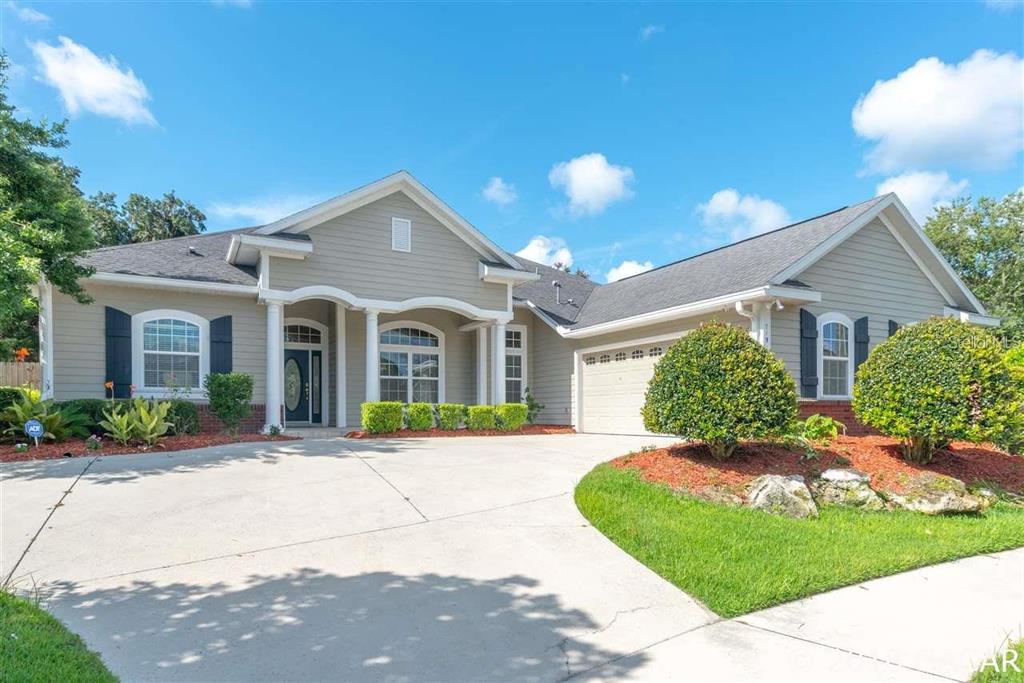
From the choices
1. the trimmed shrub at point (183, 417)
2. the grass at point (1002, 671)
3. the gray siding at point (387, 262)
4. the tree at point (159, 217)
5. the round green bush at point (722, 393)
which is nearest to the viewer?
the grass at point (1002, 671)

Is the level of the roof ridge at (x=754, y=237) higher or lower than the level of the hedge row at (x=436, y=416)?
higher

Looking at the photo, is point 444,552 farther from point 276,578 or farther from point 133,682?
point 133,682

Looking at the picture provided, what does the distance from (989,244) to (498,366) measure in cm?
2539

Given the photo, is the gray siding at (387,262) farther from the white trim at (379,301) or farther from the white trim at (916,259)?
the white trim at (916,259)

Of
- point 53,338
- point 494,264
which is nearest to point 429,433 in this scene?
point 494,264

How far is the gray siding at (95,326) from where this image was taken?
38.2ft

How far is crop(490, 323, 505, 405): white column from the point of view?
1516 centimetres

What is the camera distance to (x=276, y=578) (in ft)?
14.2

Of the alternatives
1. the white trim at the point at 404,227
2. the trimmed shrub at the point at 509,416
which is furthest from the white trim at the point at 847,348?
the white trim at the point at 404,227

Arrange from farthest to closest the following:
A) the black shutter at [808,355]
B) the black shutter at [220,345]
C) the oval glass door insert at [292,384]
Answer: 1. the oval glass door insert at [292,384]
2. the black shutter at [220,345]
3. the black shutter at [808,355]

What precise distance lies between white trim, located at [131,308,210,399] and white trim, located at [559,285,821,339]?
370 inches

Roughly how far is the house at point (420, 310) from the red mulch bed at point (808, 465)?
10.7ft

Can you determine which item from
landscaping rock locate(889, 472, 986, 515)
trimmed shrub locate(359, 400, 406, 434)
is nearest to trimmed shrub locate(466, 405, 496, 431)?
trimmed shrub locate(359, 400, 406, 434)

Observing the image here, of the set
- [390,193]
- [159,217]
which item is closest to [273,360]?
[390,193]
